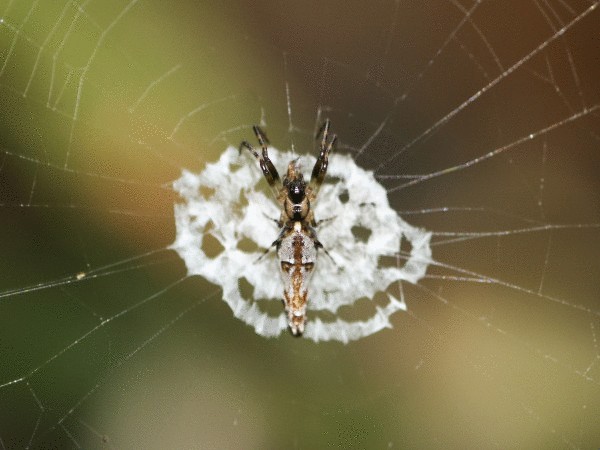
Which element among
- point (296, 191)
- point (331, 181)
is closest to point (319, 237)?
point (331, 181)

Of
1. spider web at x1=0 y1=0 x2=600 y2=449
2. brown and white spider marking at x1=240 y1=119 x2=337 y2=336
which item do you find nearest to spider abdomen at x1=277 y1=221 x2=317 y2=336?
brown and white spider marking at x1=240 y1=119 x2=337 y2=336

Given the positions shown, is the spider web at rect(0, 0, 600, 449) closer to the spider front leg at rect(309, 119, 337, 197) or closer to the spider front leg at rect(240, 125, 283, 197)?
the spider front leg at rect(240, 125, 283, 197)

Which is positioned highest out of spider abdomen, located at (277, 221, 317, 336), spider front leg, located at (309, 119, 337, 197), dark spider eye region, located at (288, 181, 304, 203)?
spider front leg, located at (309, 119, 337, 197)

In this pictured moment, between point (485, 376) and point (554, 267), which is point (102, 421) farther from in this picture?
point (554, 267)

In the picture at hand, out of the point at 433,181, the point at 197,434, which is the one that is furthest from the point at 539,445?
the point at 197,434

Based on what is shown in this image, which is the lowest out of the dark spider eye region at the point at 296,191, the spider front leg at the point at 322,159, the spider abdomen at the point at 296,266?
the spider abdomen at the point at 296,266

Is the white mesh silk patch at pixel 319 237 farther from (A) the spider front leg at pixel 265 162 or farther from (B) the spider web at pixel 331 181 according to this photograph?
(A) the spider front leg at pixel 265 162

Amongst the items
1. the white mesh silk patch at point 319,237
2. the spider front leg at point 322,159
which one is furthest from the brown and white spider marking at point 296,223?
the white mesh silk patch at point 319,237

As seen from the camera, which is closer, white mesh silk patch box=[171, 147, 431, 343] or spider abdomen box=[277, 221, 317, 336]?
spider abdomen box=[277, 221, 317, 336]
